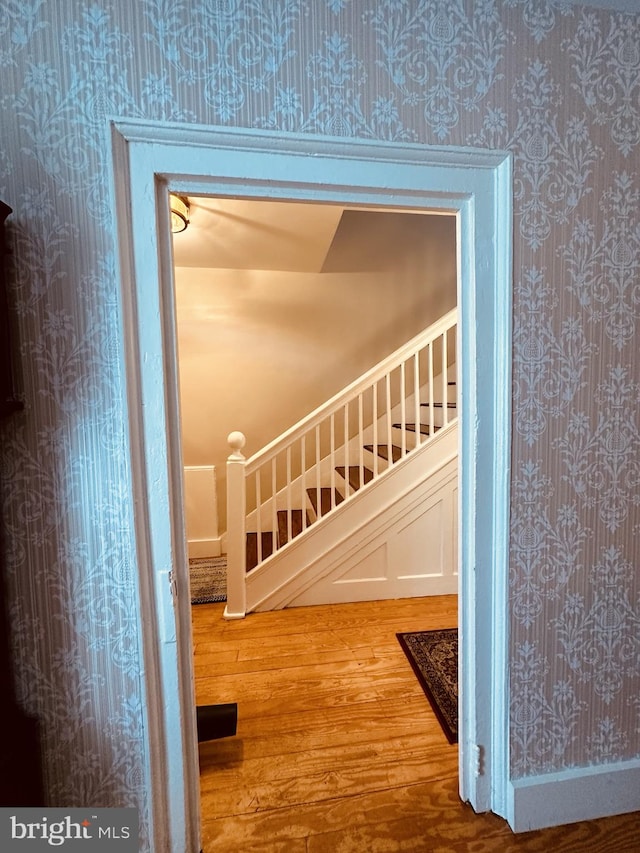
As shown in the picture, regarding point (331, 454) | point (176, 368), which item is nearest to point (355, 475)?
point (331, 454)

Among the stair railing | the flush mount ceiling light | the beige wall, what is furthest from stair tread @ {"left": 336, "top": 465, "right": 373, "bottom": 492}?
the flush mount ceiling light

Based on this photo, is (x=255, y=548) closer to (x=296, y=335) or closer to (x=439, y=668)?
(x=439, y=668)

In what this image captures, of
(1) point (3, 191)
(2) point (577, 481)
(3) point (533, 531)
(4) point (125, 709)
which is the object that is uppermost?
(1) point (3, 191)

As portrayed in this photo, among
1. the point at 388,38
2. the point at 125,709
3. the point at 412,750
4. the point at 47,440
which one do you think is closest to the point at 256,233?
the point at 388,38

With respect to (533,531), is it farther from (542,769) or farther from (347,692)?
(347,692)

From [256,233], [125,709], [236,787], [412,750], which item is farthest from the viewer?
[256,233]

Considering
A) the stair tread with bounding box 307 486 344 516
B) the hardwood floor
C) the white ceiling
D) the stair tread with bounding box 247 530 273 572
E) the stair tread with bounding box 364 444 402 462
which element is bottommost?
the hardwood floor

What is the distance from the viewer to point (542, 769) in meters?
1.11

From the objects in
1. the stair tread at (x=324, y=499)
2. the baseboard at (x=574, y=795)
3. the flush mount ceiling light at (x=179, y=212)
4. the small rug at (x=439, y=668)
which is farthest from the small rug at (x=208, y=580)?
the flush mount ceiling light at (x=179, y=212)

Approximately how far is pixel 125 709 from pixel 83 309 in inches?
39.7

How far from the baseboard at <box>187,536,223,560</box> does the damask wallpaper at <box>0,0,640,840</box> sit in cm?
245

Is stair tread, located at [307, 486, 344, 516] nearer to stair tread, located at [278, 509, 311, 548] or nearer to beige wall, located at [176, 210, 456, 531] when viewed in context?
stair tread, located at [278, 509, 311, 548]

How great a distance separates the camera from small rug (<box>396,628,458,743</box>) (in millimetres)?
1539

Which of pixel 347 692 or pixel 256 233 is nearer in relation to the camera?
pixel 347 692
